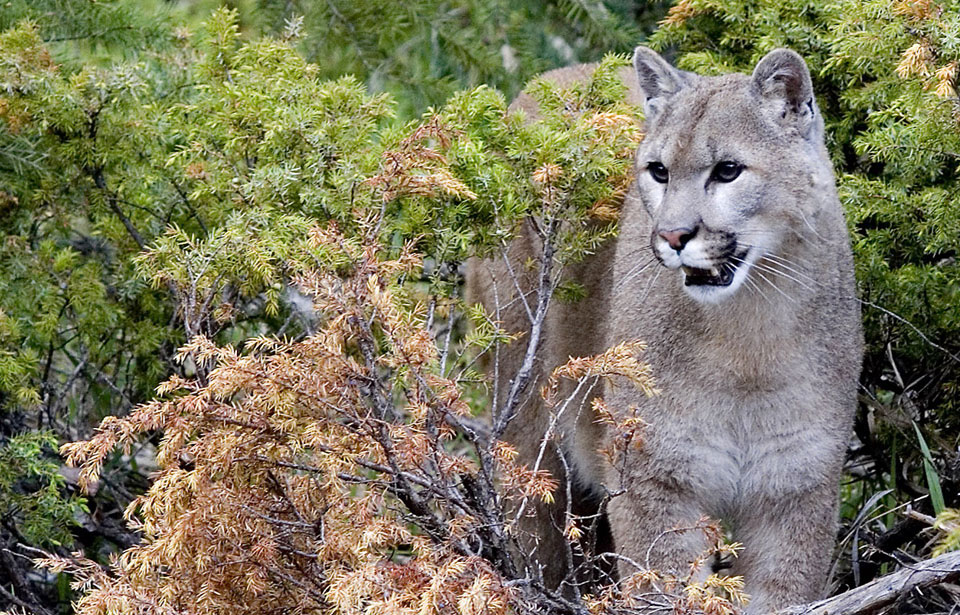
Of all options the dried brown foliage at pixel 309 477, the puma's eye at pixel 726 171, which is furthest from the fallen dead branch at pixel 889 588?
the puma's eye at pixel 726 171

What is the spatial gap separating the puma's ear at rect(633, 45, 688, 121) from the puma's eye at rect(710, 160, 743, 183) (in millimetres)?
535

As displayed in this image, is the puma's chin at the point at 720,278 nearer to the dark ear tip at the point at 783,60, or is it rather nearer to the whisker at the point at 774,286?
the whisker at the point at 774,286

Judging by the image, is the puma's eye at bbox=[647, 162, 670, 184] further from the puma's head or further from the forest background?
the forest background

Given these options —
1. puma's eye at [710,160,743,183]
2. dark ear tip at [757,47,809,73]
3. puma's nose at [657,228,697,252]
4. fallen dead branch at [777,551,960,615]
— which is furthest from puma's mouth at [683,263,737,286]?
fallen dead branch at [777,551,960,615]

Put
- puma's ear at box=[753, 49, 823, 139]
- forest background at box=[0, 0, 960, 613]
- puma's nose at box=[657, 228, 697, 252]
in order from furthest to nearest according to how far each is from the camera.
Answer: puma's ear at box=[753, 49, 823, 139] → puma's nose at box=[657, 228, 697, 252] → forest background at box=[0, 0, 960, 613]

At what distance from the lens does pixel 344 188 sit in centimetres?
508

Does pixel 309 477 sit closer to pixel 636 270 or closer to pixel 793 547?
pixel 636 270

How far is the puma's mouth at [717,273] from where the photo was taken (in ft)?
15.6

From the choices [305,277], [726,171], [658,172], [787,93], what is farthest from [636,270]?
[305,277]

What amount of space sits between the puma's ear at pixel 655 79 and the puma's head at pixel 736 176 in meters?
0.22

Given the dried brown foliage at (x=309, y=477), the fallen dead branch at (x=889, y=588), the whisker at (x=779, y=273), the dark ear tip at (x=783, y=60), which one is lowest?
the fallen dead branch at (x=889, y=588)

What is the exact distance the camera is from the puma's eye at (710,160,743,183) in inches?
188

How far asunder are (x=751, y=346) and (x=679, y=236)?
0.61 metres

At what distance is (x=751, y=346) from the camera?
500 centimetres
